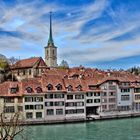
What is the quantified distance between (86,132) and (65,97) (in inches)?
550

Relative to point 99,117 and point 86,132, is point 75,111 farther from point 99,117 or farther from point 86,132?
point 86,132

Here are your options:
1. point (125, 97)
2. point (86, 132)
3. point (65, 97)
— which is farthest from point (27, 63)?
point (86, 132)

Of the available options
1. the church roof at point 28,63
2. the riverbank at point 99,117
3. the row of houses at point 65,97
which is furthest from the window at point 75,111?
the church roof at point 28,63

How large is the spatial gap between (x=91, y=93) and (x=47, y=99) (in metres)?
9.28

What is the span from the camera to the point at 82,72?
75.6 metres

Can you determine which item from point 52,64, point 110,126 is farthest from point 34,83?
point 52,64

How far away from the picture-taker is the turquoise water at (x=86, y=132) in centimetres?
4122

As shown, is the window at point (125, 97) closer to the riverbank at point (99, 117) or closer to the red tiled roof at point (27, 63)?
the riverbank at point (99, 117)

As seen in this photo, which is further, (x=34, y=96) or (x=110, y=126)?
(x=34, y=96)

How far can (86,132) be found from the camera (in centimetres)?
4541

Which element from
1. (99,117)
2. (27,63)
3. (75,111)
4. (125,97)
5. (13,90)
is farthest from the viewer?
(27,63)

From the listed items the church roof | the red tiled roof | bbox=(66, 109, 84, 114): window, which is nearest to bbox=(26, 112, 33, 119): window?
bbox=(66, 109, 84, 114): window

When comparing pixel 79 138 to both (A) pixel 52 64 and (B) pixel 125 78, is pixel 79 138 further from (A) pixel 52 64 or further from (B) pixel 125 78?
(A) pixel 52 64

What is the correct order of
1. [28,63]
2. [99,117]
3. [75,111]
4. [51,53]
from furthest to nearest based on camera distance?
[51,53]
[28,63]
[99,117]
[75,111]
